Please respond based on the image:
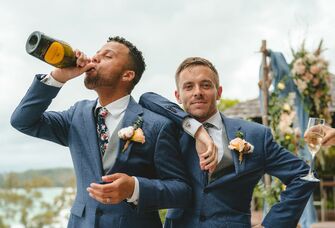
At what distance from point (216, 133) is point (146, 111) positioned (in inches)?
14.6

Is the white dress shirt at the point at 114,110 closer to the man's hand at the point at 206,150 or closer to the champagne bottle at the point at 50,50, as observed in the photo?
the champagne bottle at the point at 50,50

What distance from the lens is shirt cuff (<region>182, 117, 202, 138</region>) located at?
2.54 meters

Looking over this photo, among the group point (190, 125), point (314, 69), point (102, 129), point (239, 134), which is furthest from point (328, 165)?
point (102, 129)

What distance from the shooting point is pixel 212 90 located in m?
2.73

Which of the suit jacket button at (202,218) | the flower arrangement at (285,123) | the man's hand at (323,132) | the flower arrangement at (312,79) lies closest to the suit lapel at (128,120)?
the suit jacket button at (202,218)

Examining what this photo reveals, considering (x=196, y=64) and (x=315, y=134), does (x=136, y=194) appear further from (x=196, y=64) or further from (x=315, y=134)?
(x=315, y=134)

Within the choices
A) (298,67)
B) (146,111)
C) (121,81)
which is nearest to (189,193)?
(146,111)

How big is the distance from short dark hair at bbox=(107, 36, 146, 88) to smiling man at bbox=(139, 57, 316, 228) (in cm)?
13

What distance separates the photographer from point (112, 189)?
6.89 feet

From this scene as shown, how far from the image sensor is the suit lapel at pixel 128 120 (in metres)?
2.46

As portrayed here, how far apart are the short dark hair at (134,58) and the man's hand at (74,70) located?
0.30 meters

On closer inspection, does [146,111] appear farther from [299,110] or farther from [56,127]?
[299,110]

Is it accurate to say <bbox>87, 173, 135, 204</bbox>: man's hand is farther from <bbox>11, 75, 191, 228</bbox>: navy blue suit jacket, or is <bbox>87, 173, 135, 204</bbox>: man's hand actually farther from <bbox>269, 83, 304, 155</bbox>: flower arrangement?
<bbox>269, 83, 304, 155</bbox>: flower arrangement

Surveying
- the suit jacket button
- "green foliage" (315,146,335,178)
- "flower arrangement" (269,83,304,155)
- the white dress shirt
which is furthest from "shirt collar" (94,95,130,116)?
"green foliage" (315,146,335,178)
